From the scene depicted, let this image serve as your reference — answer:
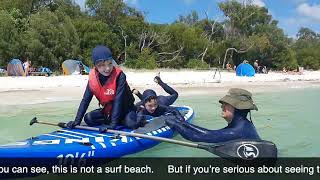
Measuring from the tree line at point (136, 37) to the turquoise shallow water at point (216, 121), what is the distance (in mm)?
16127

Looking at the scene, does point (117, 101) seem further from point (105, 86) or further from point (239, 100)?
point (239, 100)

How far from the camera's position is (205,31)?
4947 centimetres

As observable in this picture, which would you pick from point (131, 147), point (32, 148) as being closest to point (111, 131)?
point (131, 147)

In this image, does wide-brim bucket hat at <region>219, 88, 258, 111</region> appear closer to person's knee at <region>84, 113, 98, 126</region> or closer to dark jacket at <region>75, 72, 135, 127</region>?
dark jacket at <region>75, 72, 135, 127</region>

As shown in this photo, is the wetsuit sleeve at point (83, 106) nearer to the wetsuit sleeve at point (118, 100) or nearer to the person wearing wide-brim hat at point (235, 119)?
the wetsuit sleeve at point (118, 100)

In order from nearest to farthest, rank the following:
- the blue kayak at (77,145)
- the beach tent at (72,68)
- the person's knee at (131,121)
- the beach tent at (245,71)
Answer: the blue kayak at (77,145), the person's knee at (131,121), the beach tent at (72,68), the beach tent at (245,71)

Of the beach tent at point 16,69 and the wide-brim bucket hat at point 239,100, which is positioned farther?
the beach tent at point 16,69

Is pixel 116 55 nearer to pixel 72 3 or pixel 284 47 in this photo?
pixel 72 3

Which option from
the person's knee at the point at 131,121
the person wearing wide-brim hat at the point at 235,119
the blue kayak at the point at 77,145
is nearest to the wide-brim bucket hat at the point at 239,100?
the person wearing wide-brim hat at the point at 235,119

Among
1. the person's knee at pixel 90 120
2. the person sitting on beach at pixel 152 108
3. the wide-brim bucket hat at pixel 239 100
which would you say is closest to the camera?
the wide-brim bucket hat at pixel 239 100

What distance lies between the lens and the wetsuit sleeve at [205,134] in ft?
15.9

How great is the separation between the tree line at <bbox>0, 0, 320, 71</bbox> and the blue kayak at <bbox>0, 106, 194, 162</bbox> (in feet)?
77.6

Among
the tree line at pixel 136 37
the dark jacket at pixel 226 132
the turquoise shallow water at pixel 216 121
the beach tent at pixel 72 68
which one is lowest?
the turquoise shallow water at pixel 216 121

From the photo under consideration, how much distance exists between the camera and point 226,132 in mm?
4863
